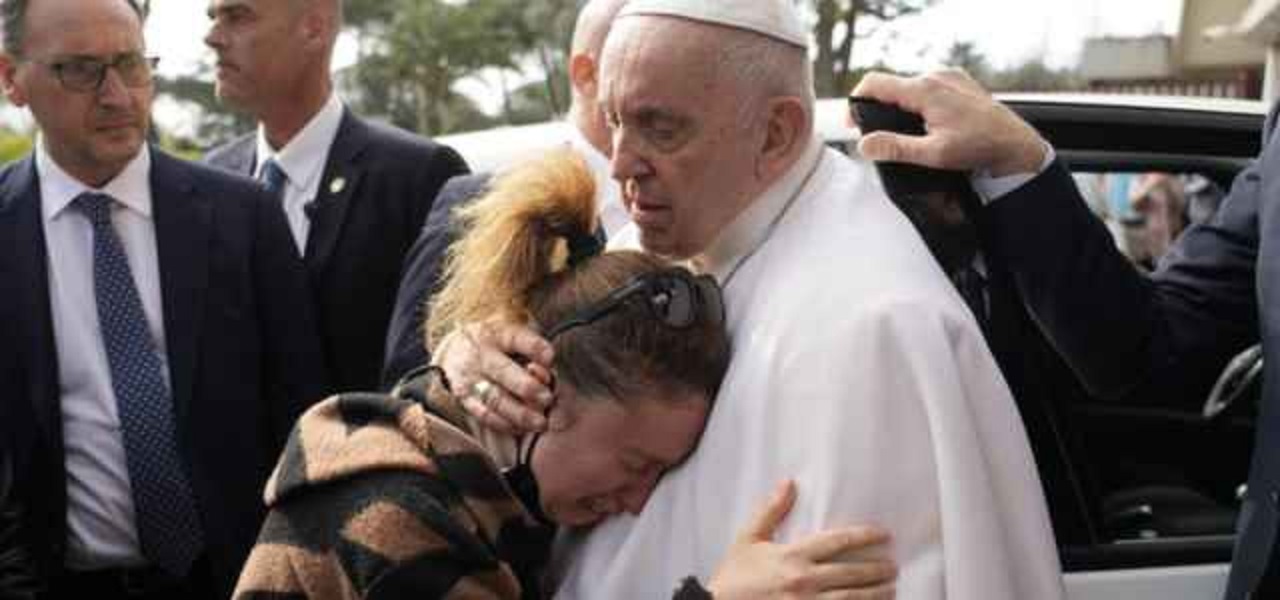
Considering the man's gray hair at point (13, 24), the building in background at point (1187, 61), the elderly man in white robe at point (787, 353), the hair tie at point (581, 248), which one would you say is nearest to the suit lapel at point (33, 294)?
the man's gray hair at point (13, 24)

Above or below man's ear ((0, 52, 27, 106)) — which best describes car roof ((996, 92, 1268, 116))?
below

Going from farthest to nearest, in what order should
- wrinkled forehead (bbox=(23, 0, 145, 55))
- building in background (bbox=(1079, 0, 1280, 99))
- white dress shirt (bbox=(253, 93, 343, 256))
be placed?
1. building in background (bbox=(1079, 0, 1280, 99))
2. white dress shirt (bbox=(253, 93, 343, 256))
3. wrinkled forehead (bbox=(23, 0, 145, 55))

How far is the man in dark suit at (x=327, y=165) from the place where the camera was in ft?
12.3

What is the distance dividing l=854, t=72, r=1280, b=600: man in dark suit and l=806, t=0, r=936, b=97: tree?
40.8ft

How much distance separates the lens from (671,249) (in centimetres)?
217

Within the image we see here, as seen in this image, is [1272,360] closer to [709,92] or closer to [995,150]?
[995,150]

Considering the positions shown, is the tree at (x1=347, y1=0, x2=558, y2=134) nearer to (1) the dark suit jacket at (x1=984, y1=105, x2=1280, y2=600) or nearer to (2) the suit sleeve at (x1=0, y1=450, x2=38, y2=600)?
(2) the suit sleeve at (x1=0, y1=450, x2=38, y2=600)

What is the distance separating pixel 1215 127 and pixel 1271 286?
3.77 feet

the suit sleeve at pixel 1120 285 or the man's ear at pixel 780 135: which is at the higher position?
the man's ear at pixel 780 135

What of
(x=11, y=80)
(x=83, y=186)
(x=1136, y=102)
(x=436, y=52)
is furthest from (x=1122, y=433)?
(x=436, y=52)

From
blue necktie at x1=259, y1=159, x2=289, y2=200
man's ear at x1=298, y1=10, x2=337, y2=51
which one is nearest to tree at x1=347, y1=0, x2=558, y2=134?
man's ear at x1=298, y1=10, x2=337, y2=51

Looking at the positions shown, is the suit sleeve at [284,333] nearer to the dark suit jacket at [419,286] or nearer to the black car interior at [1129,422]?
the dark suit jacket at [419,286]

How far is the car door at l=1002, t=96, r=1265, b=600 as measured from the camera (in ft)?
10.1

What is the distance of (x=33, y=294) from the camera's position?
3.21 m
